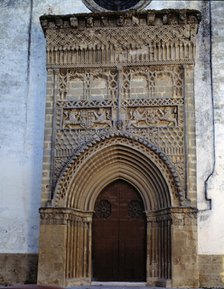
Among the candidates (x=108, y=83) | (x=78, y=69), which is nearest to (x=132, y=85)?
(x=108, y=83)

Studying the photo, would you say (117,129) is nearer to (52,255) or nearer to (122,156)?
(122,156)

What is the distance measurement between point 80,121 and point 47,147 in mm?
945

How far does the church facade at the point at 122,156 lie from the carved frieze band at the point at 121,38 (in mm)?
23

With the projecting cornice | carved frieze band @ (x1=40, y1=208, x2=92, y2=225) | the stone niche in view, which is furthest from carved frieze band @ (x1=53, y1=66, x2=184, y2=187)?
the projecting cornice

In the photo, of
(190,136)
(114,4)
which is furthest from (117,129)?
(114,4)

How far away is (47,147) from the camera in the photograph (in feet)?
39.1

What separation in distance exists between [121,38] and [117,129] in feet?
6.99

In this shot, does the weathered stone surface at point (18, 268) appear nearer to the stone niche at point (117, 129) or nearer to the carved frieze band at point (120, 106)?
the stone niche at point (117, 129)

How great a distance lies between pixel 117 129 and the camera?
11.8 m

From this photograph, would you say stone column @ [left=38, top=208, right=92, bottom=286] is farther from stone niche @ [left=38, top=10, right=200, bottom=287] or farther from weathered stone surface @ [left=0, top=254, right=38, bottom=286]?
weathered stone surface @ [left=0, top=254, right=38, bottom=286]

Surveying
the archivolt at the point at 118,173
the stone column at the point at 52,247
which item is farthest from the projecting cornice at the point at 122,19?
the stone column at the point at 52,247

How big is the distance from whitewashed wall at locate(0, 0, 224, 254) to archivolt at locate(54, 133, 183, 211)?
0.96m

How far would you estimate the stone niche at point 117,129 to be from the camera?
37.5 ft

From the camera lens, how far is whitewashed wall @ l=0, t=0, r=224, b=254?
1203 centimetres
